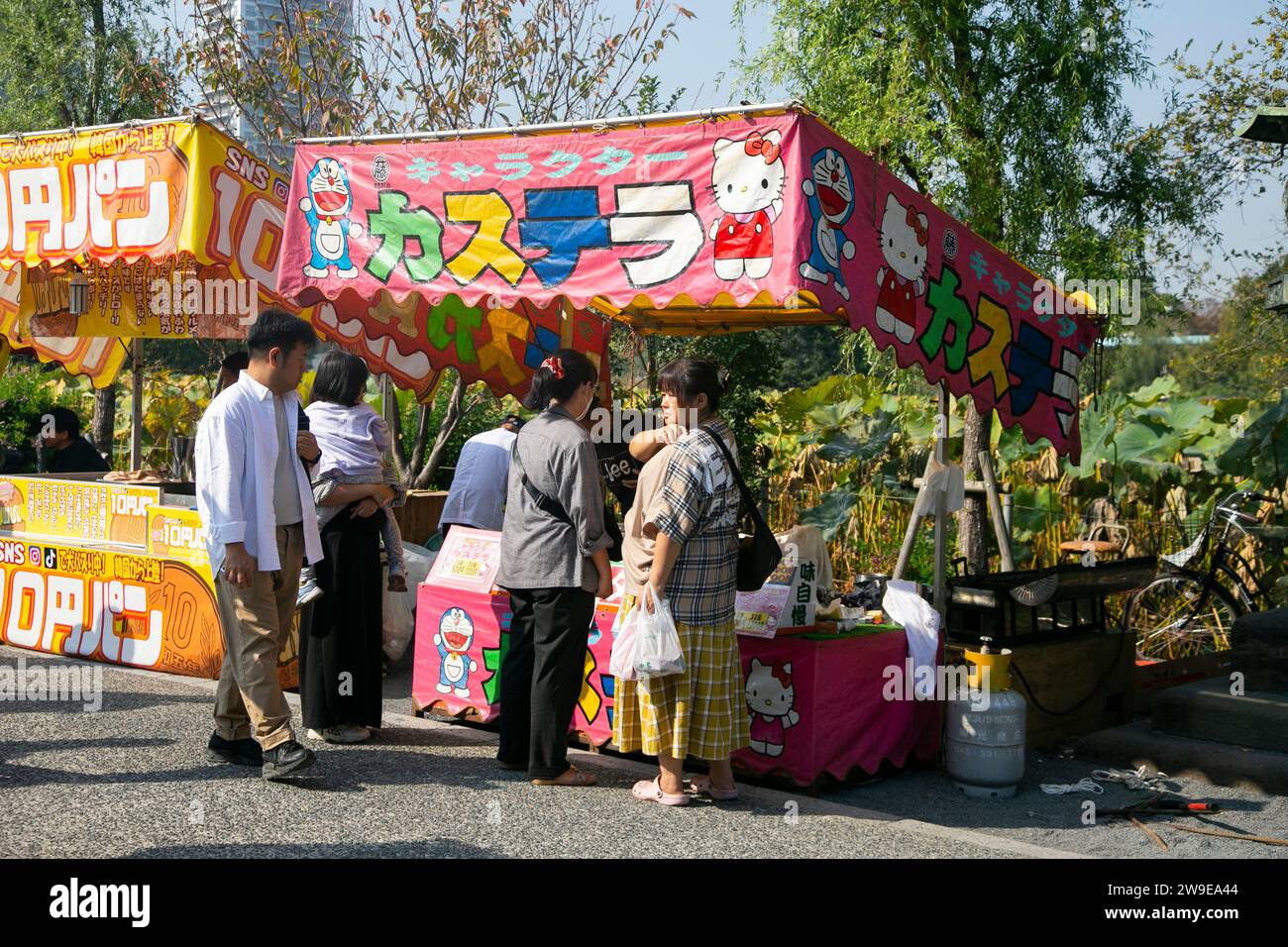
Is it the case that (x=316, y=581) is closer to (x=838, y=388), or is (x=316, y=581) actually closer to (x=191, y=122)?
(x=191, y=122)

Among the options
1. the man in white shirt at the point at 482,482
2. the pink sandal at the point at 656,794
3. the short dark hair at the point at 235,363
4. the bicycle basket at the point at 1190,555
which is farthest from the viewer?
the bicycle basket at the point at 1190,555

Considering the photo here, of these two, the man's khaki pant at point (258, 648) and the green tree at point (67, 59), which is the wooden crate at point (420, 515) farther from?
the green tree at point (67, 59)

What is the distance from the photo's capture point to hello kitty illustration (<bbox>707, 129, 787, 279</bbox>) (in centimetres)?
559

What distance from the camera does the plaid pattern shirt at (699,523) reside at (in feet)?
17.2

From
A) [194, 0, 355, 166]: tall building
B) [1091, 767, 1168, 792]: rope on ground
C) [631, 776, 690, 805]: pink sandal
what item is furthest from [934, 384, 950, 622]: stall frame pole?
[194, 0, 355, 166]: tall building

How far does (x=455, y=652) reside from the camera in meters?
6.84

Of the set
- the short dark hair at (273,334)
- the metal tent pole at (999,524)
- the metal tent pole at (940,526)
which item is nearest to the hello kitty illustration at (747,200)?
the metal tent pole at (940,526)

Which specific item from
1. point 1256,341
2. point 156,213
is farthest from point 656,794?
point 1256,341

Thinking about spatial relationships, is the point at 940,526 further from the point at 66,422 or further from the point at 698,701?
the point at 66,422

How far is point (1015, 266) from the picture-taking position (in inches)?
286

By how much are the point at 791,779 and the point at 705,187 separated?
9.10 ft

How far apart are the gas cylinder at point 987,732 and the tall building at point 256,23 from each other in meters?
10.7
